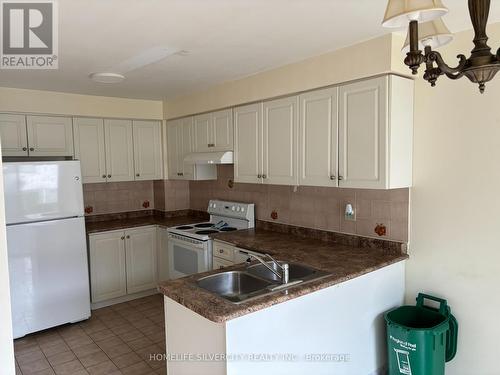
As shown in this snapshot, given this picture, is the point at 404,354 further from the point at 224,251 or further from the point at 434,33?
the point at 434,33

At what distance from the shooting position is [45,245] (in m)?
3.32

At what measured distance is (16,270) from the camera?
10.4ft

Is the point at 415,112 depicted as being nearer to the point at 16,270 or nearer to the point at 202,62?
the point at 202,62

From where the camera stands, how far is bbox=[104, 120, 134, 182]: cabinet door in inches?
165

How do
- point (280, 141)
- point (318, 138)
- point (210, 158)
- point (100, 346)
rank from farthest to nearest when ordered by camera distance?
1. point (210, 158)
2. point (100, 346)
3. point (280, 141)
4. point (318, 138)

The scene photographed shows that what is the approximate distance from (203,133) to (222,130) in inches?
14.2

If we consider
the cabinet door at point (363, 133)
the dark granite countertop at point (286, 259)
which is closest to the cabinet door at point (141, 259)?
the dark granite countertop at point (286, 259)

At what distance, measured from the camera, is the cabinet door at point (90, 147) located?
3.97 meters

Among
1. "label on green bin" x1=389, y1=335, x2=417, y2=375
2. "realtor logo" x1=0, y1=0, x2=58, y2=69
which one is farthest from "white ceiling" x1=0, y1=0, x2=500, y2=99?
"label on green bin" x1=389, y1=335, x2=417, y2=375

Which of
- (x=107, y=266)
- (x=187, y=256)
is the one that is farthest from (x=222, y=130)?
(x=107, y=266)

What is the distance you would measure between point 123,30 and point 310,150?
1528 mm

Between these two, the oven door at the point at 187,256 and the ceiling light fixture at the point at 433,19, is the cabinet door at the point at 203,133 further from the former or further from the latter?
the ceiling light fixture at the point at 433,19

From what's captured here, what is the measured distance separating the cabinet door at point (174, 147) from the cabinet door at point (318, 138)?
1954mm

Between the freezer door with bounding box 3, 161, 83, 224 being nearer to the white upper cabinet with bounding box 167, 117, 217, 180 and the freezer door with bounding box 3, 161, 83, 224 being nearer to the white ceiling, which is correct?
the white ceiling
